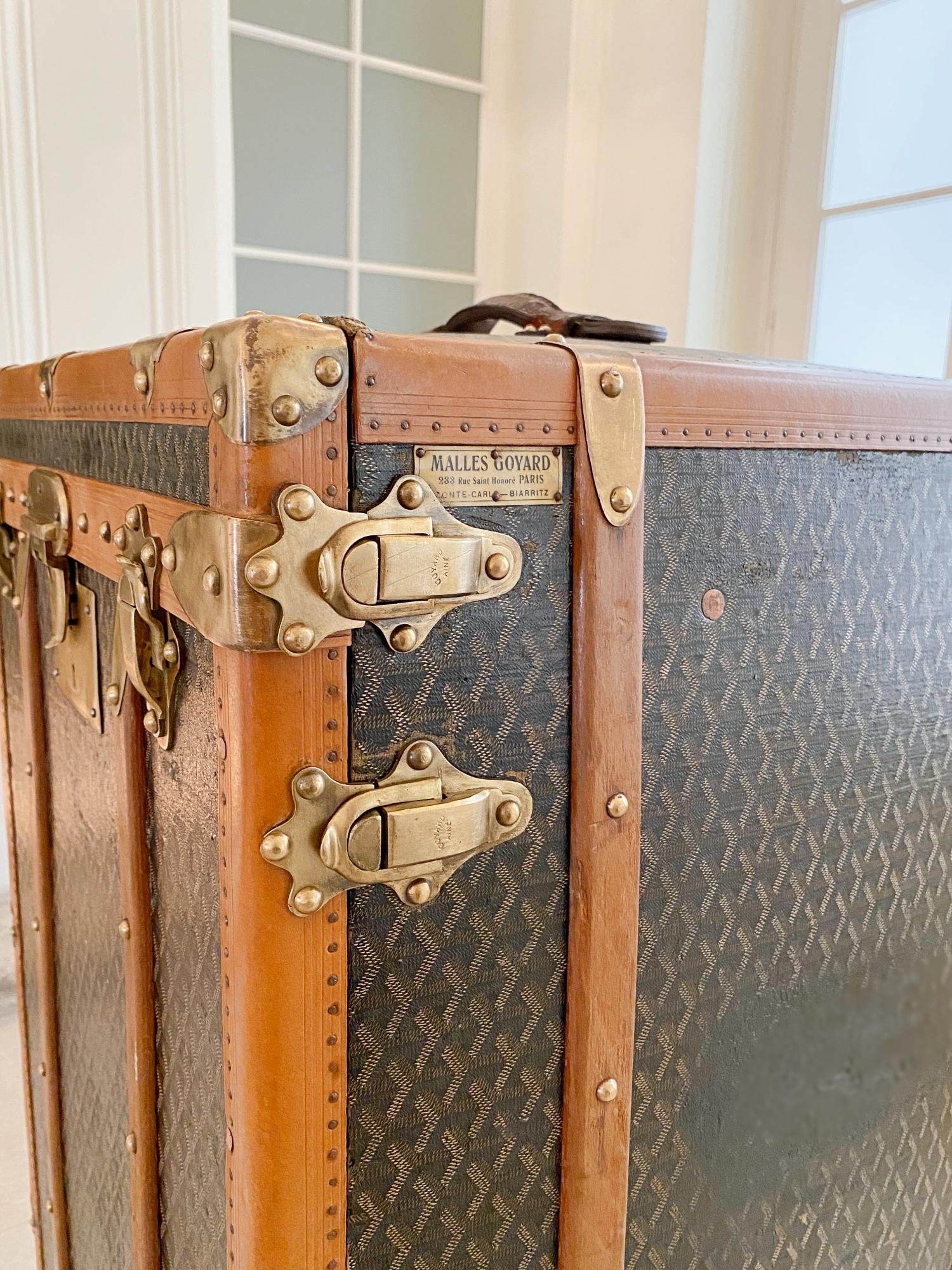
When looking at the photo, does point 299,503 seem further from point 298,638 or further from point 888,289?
point 888,289

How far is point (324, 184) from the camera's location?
2318mm

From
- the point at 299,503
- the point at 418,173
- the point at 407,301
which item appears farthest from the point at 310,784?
the point at 418,173

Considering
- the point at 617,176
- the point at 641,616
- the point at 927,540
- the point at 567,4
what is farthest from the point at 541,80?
the point at 641,616

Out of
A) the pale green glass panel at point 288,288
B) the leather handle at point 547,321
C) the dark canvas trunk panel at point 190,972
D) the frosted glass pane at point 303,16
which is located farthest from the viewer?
the pale green glass panel at point 288,288

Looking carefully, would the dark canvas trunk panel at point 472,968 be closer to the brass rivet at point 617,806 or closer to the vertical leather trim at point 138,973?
the brass rivet at point 617,806

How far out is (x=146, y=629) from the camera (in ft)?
1.92

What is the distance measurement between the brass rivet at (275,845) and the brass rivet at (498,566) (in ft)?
0.57

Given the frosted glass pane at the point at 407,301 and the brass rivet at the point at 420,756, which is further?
the frosted glass pane at the point at 407,301

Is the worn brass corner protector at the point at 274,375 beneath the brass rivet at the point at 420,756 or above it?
above

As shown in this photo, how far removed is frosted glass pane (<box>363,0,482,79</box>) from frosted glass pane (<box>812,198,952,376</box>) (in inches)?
44.4

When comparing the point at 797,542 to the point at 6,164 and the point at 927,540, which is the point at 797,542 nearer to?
the point at 927,540

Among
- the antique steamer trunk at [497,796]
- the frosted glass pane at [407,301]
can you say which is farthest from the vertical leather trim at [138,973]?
the frosted glass pane at [407,301]

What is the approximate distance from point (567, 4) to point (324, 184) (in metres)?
0.74

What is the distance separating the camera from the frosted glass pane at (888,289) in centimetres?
178
